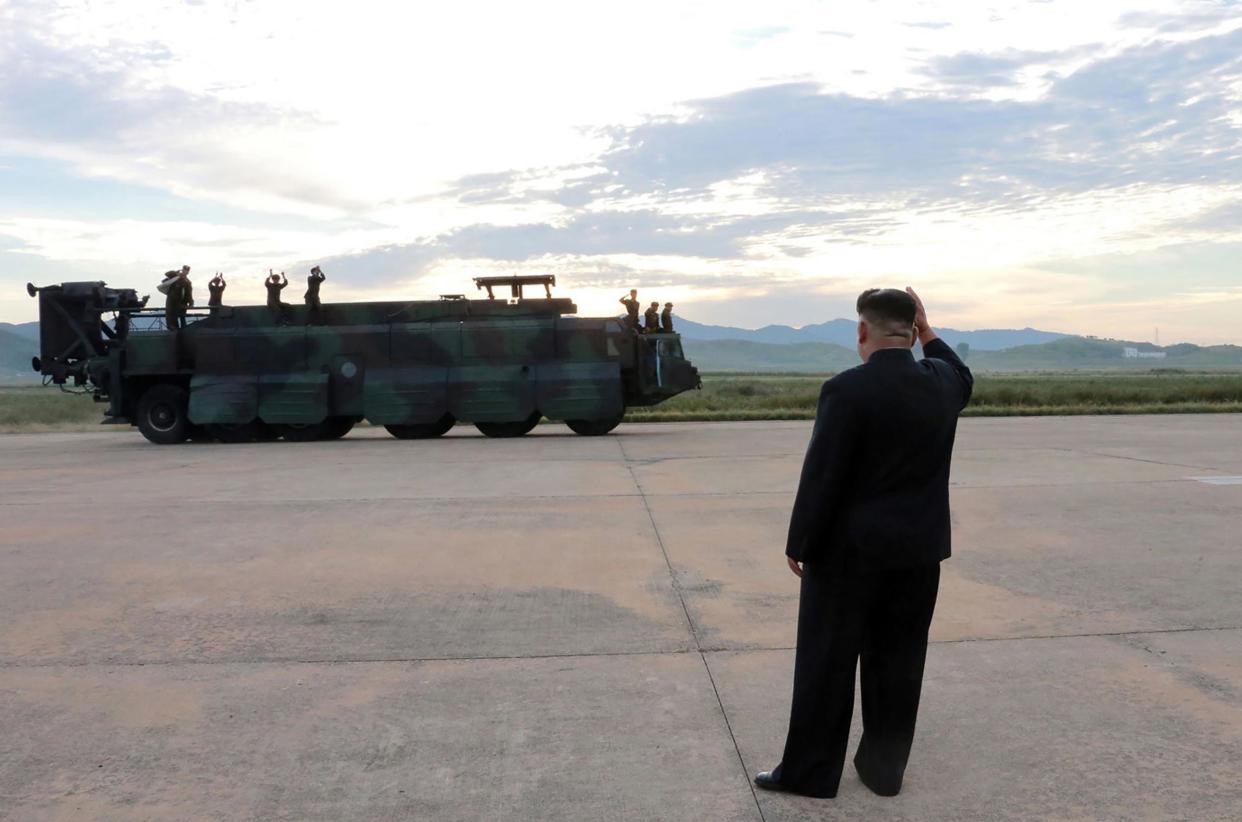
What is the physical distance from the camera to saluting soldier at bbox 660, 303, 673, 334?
70.6ft

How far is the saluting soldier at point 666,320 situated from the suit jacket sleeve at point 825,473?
17.9 meters

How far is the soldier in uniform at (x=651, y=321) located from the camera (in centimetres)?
2142

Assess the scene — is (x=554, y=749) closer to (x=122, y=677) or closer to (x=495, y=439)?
(x=122, y=677)

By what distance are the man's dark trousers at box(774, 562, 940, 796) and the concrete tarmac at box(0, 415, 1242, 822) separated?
0.11 meters

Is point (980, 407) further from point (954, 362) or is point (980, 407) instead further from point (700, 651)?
point (954, 362)

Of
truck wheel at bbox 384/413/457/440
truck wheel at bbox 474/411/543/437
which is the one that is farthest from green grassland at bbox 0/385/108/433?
truck wheel at bbox 474/411/543/437

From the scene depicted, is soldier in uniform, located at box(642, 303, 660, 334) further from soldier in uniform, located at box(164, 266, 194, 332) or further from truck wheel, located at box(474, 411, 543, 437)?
soldier in uniform, located at box(164, 266, 194, 332)

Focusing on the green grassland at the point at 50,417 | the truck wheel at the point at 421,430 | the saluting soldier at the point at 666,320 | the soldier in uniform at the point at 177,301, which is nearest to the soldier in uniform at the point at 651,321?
the saluting soldier at the point at 666,320

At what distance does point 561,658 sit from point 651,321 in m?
16.5

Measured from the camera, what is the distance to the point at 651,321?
2147cm

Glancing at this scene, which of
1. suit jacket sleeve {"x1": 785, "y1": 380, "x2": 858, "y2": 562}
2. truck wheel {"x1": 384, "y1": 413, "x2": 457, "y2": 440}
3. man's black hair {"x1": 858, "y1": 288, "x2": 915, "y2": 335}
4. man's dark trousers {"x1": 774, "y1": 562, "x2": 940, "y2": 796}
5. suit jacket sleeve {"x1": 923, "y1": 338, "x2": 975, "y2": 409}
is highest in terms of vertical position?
man's black hair {"x1": 858, "y1": 288, "x2": 915, "y2": 335}

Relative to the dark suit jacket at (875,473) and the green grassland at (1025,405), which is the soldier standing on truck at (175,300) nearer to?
the green grassland at (1025,405)

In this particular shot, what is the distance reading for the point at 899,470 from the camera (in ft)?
11.7

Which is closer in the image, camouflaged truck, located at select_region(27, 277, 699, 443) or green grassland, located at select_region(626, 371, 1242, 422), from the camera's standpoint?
camouflaged truck, located at select_region(27, 277, 699, 443)
